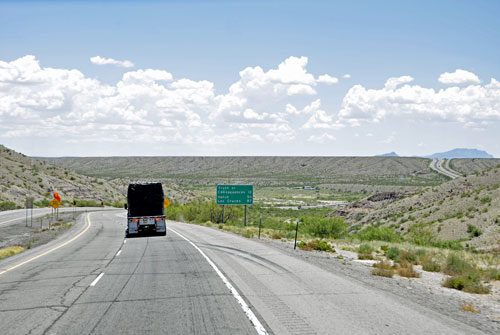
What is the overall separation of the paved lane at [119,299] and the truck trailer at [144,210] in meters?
13.0

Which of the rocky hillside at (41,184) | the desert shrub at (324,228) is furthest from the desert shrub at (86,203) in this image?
the desert shrub at (324,228)

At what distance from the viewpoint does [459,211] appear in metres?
41.1

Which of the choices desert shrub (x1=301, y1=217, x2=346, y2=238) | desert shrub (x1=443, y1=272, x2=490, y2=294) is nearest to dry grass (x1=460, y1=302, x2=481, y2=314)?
desert shrub (x1=443, y1=272, x2=490, y2=294)

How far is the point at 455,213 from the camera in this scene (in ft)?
136

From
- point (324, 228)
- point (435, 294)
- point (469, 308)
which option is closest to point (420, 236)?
point (324, 228)

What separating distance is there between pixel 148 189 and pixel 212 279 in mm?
18656

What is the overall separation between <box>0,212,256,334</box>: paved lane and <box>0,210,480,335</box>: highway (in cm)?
2

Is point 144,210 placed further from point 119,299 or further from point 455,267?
point 119,299

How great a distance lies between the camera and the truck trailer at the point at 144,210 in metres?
30.5

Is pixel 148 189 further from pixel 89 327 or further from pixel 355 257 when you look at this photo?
pixel 89 327

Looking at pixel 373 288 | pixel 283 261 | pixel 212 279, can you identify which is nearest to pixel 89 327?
pixel 212 279

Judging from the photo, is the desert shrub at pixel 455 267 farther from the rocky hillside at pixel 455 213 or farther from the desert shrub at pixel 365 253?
the rocky hillside at pixel 455 213

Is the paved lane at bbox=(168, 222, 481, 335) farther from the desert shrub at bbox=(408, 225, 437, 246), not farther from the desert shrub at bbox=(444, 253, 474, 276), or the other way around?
the desert shrub at bbox=(408, 225, 437, 246)

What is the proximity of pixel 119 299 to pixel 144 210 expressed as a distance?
2078cm
